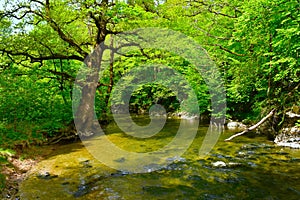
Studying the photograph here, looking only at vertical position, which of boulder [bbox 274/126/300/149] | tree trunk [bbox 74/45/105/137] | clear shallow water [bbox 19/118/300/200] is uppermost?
tree trunk [bbox 74/45/105/137]

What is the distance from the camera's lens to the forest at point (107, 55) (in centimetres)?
931

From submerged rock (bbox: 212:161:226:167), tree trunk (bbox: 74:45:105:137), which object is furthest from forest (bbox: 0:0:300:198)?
submerged rock (bbox: 212:161:226:167)

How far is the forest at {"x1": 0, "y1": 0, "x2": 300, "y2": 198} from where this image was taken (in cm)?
931

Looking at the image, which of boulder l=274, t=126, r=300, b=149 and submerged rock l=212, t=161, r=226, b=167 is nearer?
submerged rock l=212, t=161, r=226, b=167

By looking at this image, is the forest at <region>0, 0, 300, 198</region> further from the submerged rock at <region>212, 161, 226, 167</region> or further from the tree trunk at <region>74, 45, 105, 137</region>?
the submerged rock at <region>212, 161, 226, 167</region>

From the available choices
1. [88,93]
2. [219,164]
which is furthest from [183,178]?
[88,93]

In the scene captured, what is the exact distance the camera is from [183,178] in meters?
7.35

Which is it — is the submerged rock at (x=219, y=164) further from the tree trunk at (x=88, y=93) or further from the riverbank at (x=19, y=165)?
the tree trunk at (x=88, y=93)

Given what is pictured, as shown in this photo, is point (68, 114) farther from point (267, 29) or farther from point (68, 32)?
point (267, 29)

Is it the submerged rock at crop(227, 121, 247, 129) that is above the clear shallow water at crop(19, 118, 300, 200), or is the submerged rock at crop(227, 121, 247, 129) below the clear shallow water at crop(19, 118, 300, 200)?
above

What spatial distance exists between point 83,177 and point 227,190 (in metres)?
4.22

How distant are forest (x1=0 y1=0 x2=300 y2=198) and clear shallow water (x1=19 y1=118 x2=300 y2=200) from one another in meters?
1.40

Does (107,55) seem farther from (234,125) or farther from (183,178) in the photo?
(183,178)

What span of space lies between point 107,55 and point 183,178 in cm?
1554
